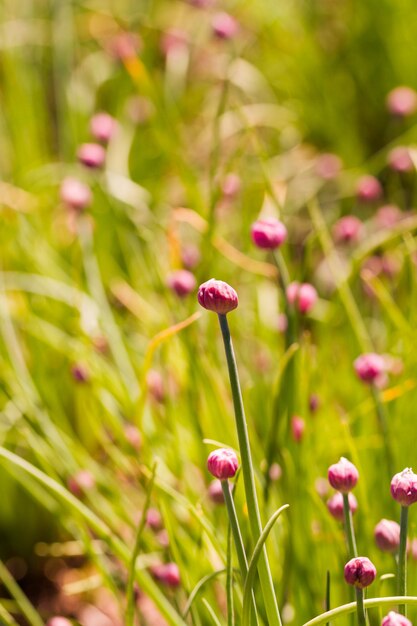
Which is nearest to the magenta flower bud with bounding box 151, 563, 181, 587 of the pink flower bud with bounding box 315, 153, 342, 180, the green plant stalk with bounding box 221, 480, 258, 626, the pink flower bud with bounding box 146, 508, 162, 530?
the pink flower bud with bounding box 146, 508, 162, 530

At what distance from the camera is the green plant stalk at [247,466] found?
785 mm

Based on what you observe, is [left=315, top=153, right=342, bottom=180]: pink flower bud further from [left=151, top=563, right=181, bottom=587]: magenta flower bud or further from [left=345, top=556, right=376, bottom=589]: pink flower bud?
[left=345, top=556, right=376, bottom=589]: pink flower bud

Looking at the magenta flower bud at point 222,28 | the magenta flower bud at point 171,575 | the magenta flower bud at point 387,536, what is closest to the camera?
the magenta flower bud at point 387,536

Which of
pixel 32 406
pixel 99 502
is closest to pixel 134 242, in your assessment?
pixel 32 406

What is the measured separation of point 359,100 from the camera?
2705mm

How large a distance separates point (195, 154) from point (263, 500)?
1.82 metres

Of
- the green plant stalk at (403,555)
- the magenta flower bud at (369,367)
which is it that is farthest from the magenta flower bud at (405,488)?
the magenta flower bud at (369,367)

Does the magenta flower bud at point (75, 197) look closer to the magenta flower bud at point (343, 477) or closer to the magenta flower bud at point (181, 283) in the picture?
the magenta flower bud at point (181, 283)

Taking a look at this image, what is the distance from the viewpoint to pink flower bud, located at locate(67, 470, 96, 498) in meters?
1.28

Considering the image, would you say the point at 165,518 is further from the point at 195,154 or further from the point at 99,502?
the point at 195,154

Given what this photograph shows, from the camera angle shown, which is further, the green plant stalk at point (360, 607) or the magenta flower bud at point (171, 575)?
the magenta flower bud at point (171, 575)

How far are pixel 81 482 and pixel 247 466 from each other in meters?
0.54

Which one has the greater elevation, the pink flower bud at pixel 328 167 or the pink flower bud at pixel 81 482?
the pink flower bud at pixel 328 167

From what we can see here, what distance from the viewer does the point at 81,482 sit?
50.8 inches
